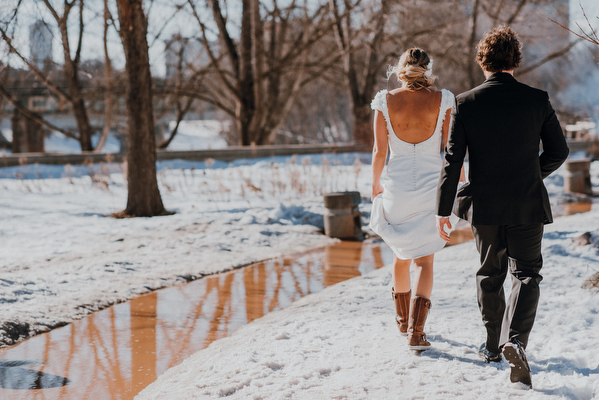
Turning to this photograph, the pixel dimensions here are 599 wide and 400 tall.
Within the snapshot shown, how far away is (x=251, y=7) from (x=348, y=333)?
15.3 metres

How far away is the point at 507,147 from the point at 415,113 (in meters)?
0.76

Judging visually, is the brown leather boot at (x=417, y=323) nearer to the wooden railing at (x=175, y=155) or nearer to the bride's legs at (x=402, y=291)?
the bride's legs at (x=402, y=291)

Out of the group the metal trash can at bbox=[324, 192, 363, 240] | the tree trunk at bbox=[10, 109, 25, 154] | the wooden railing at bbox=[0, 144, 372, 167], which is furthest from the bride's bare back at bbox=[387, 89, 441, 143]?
the tree trunk at bbox=[10, 109, 25, 154]

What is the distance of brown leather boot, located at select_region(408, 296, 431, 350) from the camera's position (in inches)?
145

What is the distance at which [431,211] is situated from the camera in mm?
3732

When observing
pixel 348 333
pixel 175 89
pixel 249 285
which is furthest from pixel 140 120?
pixel 175 89

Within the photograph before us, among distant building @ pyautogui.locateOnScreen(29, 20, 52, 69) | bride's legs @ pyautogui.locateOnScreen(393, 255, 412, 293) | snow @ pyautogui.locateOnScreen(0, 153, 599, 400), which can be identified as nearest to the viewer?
snow @ pyautogui.locateOnScreen(0, 153, 599, 400)

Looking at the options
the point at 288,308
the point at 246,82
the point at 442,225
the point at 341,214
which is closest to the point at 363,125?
the point at 246,82

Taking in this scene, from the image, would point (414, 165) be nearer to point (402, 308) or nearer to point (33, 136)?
point (402, 308)

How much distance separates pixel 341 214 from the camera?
8945 millimetres

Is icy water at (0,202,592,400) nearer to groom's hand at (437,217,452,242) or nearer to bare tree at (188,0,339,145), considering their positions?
groom's hand at (437,217,452,242)

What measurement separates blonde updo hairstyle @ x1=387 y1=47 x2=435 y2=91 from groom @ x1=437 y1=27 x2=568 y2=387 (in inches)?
19.9

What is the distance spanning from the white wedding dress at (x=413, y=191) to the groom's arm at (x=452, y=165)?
41cm

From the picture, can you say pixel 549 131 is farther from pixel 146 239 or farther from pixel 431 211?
pixel 146 239
